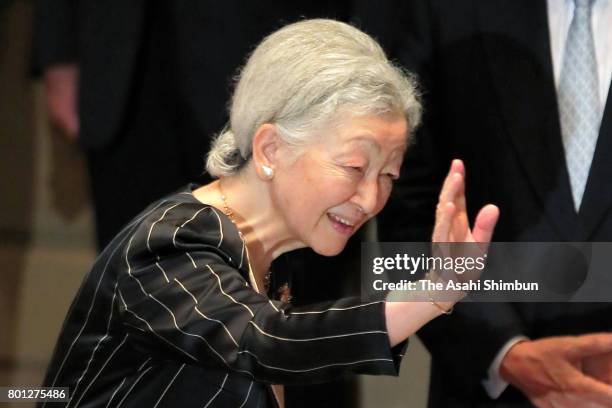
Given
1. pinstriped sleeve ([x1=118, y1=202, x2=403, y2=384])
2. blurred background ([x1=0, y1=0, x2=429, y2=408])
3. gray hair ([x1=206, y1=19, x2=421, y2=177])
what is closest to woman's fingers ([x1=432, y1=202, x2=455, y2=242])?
pinstriped sleeve ([x1=118, y1=202, x2=403, y2=384])

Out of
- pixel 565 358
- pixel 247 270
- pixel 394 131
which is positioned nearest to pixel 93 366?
pixel 247 270

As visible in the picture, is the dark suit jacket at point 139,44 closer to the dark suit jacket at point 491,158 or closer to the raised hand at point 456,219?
the dark suit jacket at point 491,158

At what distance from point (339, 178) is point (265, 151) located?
112mm

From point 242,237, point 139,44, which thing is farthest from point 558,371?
point 139,44

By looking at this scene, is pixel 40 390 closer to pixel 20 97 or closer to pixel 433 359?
pixel 433 359

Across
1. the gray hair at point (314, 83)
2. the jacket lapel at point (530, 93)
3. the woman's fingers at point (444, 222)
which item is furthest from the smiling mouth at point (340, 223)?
the jacket lapel at point (530, 93)

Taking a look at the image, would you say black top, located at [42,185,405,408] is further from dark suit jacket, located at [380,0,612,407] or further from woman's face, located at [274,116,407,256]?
dark suit jacket, located at [380,0,612,407]

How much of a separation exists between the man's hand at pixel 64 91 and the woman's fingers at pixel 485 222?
1.21 metres

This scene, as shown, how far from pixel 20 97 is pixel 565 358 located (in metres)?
1.59

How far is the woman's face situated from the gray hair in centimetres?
2

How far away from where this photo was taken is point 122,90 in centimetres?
243

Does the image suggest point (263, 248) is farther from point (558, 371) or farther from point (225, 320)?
point (558, 371)

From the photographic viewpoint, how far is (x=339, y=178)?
1628mm

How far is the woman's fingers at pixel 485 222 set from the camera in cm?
146
